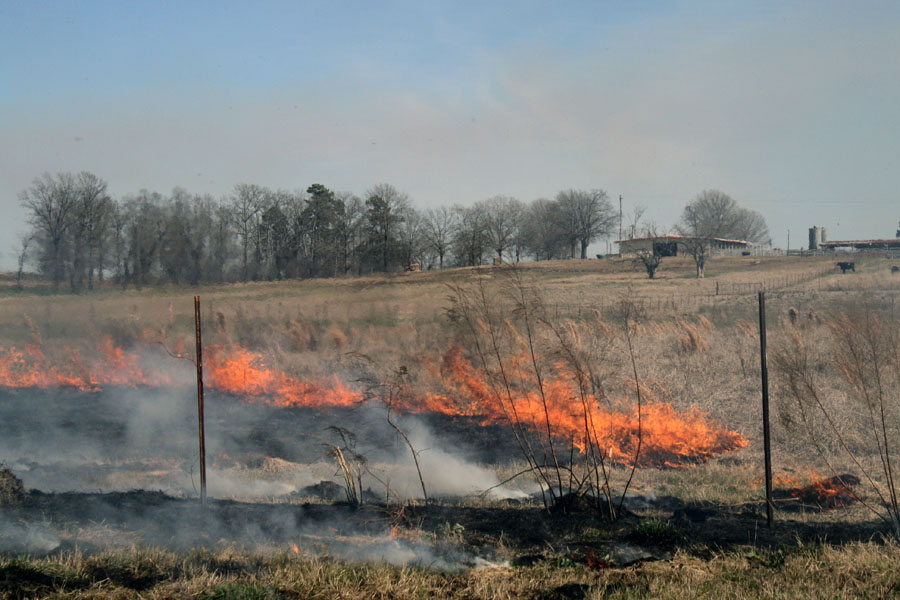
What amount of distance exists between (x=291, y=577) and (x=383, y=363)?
12058 mm

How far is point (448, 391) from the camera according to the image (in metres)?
14.4

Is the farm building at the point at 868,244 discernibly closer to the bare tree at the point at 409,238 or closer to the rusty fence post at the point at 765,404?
the bare tree at the point at 409,238

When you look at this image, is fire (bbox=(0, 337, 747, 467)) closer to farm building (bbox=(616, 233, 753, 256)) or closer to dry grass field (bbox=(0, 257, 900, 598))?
dry grass field (bbox=(0, 257, 900, 598))

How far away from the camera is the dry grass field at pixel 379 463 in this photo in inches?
206

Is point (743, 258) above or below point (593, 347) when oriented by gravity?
above

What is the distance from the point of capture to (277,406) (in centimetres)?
1381

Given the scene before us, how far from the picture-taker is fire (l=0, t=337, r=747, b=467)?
460 inches

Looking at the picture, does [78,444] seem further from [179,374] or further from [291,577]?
[291,577]

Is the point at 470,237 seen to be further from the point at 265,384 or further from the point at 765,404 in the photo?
the point at 765,404

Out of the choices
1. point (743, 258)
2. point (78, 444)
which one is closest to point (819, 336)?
point (78, 444)

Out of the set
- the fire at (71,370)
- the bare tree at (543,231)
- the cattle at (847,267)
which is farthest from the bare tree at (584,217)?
the fire at (71,370)

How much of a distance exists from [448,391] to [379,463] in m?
4.09

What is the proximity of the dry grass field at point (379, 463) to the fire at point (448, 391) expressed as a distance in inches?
3.4

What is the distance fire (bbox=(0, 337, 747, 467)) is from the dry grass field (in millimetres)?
85
